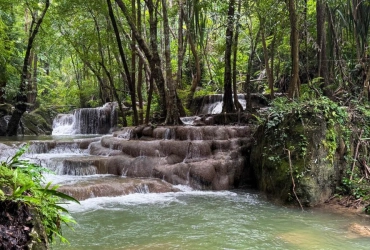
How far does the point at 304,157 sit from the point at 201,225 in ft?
9.25

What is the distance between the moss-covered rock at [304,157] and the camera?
6.34 metres

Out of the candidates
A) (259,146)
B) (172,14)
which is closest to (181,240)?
(259,146)

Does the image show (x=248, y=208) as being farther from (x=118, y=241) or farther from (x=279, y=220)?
(x=118, y=241)

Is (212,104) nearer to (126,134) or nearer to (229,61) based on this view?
(229,61)

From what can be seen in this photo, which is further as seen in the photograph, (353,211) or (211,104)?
(211,104)

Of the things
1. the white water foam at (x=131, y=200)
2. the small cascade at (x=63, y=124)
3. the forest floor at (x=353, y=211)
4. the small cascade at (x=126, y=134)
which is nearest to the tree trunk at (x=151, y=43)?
the small cascade at (x=126, y=134)

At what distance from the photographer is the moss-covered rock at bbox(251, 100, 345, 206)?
634 centimetres

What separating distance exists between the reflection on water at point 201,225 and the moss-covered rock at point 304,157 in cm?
46

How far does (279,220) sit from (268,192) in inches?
69.4

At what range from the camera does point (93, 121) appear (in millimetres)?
18688

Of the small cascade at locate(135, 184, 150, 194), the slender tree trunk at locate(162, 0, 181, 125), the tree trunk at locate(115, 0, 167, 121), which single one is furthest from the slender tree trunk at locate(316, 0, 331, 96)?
the small cascade at locate(135, 184, 150, 194)

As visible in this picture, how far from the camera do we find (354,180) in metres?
6.59

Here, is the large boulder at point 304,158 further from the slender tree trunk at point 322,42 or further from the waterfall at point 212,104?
the waterfall at point 212,104

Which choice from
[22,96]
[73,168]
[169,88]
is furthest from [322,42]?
[22,96]
